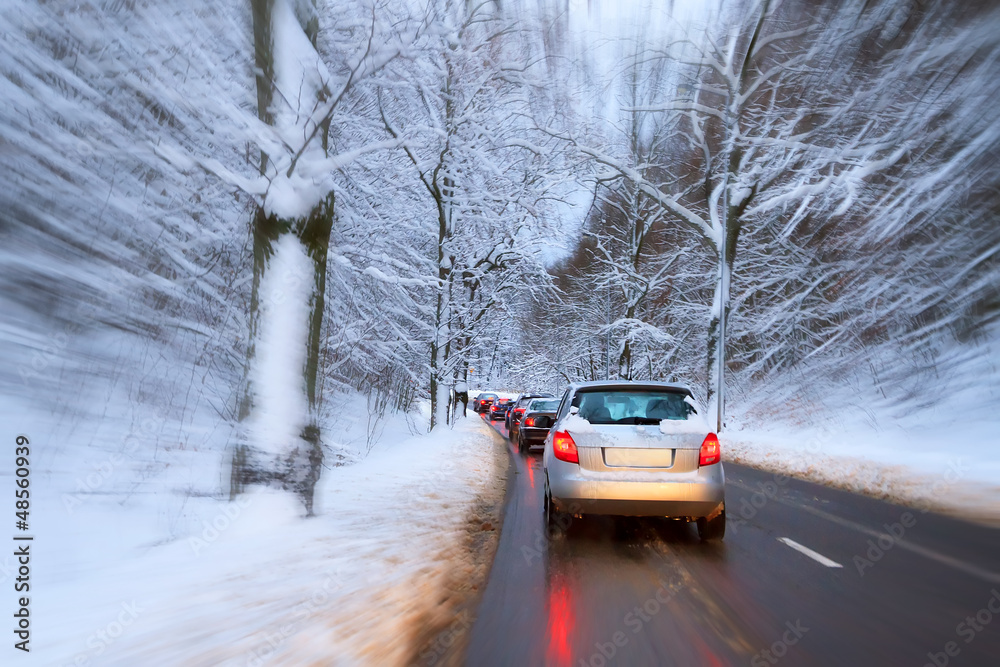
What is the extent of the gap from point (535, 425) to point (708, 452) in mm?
13657

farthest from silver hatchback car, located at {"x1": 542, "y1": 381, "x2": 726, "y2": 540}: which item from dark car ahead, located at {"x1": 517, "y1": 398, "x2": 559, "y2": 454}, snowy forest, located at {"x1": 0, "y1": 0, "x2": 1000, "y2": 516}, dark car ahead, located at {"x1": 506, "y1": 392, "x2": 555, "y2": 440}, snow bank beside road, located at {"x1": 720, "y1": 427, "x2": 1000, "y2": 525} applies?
dark car ahead, located at {"x1": 506, "y1": 392, "x2": 555, "y2": 440}

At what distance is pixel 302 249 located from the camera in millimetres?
7590

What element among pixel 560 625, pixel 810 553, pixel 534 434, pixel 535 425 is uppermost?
pixel 535 425

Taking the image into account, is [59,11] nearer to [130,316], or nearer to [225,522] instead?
[130,316]

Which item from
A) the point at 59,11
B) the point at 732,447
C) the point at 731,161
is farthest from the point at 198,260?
the point at 731,161

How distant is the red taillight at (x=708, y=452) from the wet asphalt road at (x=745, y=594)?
2.90ft

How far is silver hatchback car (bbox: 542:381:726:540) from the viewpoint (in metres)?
7.27

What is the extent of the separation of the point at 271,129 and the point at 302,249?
121 centimetres

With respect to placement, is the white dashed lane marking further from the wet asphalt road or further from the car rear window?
the car rear window

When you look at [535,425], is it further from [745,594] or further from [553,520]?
[745,594]

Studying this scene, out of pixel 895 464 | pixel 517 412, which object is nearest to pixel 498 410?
pixel 517 412

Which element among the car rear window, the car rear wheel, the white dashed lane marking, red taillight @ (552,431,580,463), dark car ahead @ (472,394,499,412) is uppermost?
dark car ahead @ (472,394,499,412)

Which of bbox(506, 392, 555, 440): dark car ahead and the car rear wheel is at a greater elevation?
bbox(506, 392, 555, 440): dark car ahead

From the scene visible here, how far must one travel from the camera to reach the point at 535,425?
20.9 meters
